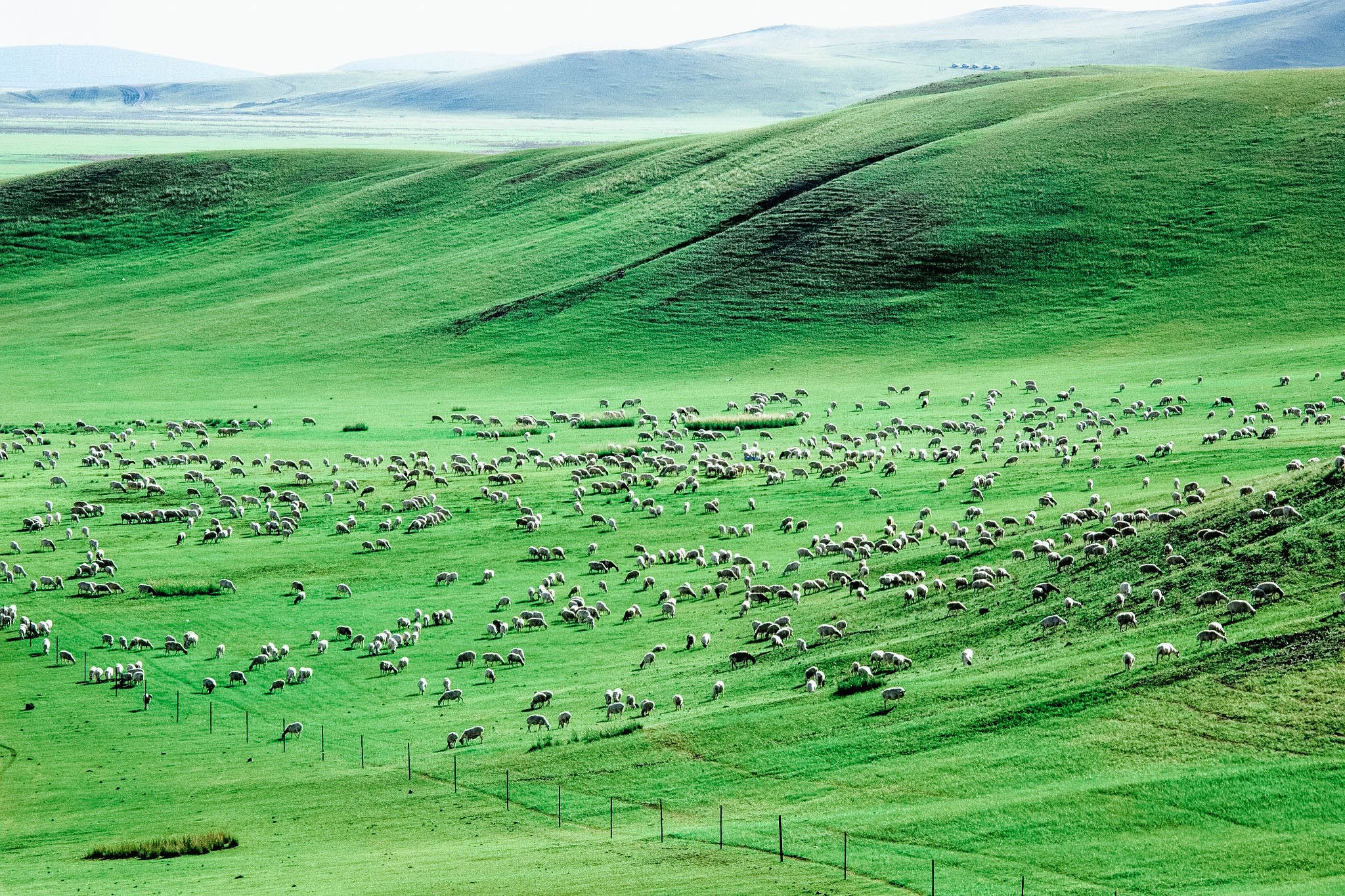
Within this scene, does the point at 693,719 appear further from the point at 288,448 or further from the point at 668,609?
the point at 288,448

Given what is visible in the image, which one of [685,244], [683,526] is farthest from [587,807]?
[685,244]

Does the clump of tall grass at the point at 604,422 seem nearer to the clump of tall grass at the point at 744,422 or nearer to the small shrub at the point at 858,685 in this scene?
the clump of tall grass at the point at 744,422

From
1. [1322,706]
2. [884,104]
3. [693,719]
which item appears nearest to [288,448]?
[693,719]

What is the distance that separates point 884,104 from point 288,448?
94.6 m

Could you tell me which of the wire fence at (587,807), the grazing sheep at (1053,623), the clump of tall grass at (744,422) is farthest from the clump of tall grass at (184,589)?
the clump of tall grass at (744,422)

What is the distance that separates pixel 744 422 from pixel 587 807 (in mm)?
44754

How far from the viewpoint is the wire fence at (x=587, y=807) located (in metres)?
23.0

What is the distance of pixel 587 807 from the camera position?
90.5 ft

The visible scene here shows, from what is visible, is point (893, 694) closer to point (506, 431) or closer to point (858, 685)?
point (858, 685)

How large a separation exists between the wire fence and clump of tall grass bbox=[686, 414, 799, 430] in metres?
38.5

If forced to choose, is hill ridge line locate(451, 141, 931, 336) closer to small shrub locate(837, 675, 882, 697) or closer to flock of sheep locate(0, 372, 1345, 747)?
flock of sheep locate(0, 372, 1345, 747)

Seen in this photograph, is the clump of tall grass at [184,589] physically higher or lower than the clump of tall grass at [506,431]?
lower

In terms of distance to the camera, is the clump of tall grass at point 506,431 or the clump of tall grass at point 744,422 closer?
the clump of tall grass at point 744,422

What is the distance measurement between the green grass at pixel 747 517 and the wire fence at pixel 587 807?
14 centimetres
